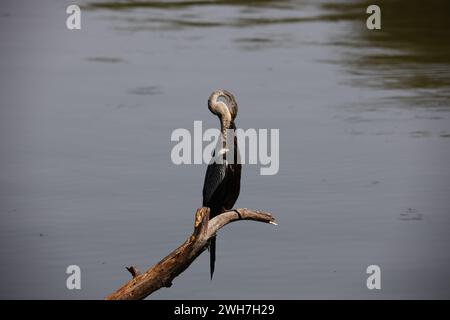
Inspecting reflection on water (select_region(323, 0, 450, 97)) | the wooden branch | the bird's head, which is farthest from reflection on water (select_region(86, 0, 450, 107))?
the wooden branch

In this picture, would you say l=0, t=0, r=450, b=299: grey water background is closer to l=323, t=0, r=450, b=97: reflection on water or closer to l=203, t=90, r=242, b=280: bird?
l=323, t=0, r=450, b=97: reflection on water

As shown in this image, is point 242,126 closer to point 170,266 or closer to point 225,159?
point 225,159

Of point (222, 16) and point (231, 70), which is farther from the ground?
point (222, 16)

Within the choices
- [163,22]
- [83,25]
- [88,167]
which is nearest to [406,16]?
[163,22]

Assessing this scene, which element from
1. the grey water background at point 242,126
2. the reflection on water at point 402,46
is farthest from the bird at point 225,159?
the reflection on water at point 402,46

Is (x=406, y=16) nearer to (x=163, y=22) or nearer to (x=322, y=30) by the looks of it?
(x=322, y=30)

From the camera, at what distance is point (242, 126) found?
13.7m

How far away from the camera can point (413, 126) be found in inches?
563

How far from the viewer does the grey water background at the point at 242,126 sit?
33.7 ft

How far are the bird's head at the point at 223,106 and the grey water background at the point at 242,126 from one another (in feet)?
5.69

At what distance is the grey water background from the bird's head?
68.3 inches

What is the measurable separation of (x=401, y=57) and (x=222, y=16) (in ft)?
12.3

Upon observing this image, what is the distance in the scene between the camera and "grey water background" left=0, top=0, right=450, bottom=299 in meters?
10.3

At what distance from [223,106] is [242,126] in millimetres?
5129
